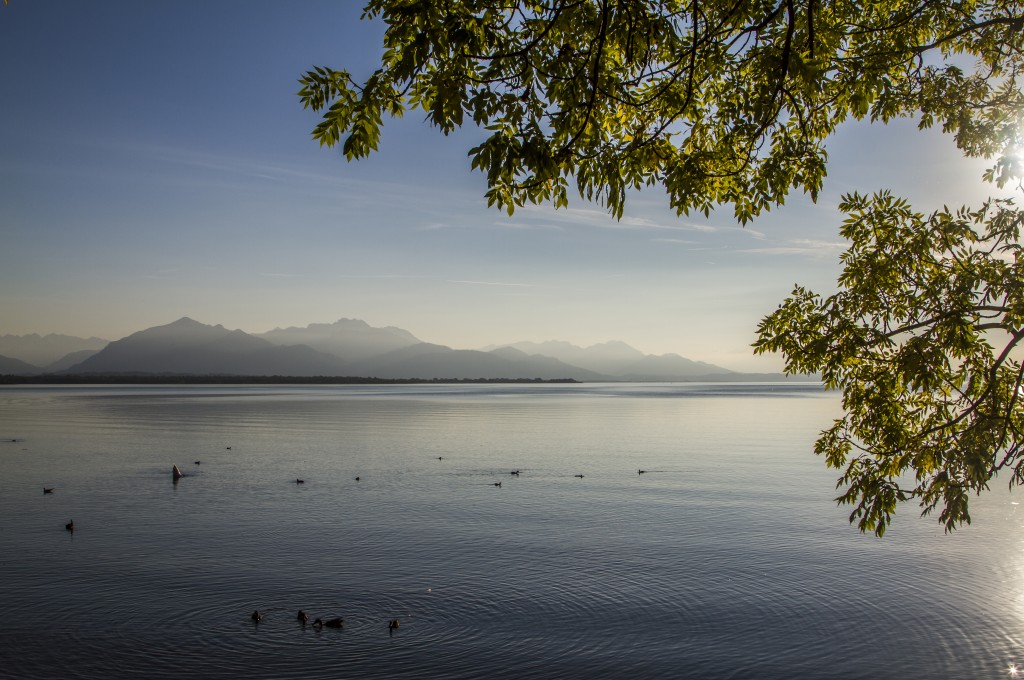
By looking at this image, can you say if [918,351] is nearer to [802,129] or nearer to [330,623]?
[802,129]

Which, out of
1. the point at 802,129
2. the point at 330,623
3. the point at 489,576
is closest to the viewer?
the point at 802,129

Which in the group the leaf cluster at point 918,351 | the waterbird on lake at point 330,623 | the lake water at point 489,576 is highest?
the leaf cluster at point 918,351

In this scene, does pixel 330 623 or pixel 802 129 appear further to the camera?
pixel 330 623

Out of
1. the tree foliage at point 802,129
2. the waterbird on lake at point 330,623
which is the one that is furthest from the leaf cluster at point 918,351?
the waterbird on lake at point 330,623

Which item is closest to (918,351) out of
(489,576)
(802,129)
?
(802,129)

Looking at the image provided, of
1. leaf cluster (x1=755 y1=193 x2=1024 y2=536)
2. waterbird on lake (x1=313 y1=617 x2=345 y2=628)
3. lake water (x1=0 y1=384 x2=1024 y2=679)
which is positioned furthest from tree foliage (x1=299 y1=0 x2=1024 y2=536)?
waterbird on lake (x1=313 y1=617 x2=345 y2=628)

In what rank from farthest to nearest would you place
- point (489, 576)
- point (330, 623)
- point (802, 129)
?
point (489, 576), point (330, 623), point (802, 129)

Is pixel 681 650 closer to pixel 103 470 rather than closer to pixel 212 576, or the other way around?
pixel 212 576

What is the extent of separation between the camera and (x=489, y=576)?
19078 mm

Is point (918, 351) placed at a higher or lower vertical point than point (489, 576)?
higher

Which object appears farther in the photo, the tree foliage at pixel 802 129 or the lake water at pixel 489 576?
the lake water at pixel 489 576

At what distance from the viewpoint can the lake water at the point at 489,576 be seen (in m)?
14.2

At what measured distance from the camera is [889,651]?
14.8 m

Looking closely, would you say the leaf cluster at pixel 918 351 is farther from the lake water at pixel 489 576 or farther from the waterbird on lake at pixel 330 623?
the waterbird on lake at pixel 330 623
